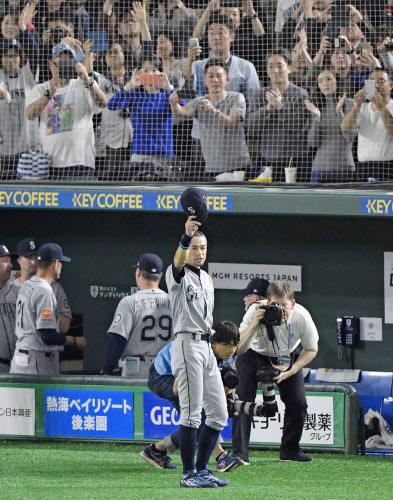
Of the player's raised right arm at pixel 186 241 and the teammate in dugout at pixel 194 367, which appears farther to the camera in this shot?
the teammate in dugout at pixel 194 367

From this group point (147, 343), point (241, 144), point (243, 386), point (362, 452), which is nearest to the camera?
point (243, 386)

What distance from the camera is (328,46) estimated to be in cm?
889

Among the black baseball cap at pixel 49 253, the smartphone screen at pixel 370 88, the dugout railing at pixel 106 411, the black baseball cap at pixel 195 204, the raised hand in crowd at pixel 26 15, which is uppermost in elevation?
the raised hand in crowd at pixel 26 15

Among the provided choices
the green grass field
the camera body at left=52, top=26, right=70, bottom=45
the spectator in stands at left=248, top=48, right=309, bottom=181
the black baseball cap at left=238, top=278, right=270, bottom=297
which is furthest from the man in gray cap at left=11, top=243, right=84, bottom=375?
the camera body at left=52, top=26, right=70, bottom=45

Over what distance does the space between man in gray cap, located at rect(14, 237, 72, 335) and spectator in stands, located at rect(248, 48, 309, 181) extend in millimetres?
2310

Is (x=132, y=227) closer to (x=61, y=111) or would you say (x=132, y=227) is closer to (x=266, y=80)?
(x=61, y=111)

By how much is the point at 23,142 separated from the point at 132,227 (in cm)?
140

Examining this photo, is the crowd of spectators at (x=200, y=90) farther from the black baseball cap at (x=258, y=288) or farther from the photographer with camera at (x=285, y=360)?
the photographer with camera at (x=285, y=360)

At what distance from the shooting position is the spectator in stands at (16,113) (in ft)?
31.7

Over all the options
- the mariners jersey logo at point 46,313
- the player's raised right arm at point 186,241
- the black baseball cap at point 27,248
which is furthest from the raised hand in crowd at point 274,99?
the player's raised right arm at point 186,241

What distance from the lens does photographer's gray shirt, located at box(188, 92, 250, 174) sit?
29.5 feet

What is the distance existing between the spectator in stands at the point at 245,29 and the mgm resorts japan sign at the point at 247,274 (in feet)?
6.26

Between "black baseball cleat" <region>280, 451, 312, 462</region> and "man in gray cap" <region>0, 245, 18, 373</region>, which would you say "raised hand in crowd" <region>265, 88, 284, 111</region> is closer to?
"man in gray cap" <region>0, 245, 18, 373</region>

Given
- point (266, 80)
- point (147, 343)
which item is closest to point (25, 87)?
point (266, 80)
